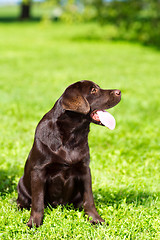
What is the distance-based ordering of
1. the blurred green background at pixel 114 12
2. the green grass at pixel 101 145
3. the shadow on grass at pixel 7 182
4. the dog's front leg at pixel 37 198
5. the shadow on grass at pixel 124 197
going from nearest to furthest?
1. the dog's front leg at pixel 37 198
2. the green grass at pixel 101 145
3. the shadow on grass at pixel 124 197
4. the shadow on grass at pixel 7 182
5. the blurred green background at pixel 114 12

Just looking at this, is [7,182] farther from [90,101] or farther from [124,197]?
[90,101]

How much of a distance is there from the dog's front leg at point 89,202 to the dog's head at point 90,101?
519 millimetres

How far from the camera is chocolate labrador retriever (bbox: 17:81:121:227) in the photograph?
9.87 ft

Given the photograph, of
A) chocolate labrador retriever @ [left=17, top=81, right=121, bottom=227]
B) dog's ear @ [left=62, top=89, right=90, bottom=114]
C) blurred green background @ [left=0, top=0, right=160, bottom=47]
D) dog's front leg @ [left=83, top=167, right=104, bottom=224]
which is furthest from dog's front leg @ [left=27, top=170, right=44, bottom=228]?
blurred green background @ [left=0, top=0, right=160, bottom=47]

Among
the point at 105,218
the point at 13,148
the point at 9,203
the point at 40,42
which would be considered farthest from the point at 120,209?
the point at 40,42

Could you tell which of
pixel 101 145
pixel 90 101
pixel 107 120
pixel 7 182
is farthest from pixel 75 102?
pixel 101 145

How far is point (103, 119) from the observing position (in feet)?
10.0

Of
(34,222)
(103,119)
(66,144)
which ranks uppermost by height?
(103,119)

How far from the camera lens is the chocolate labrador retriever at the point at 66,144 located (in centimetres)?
301

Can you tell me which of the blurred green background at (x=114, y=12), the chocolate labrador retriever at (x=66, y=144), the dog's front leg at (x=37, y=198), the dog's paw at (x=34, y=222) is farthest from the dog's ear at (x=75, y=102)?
the blurred green background at (x=114, y=12)

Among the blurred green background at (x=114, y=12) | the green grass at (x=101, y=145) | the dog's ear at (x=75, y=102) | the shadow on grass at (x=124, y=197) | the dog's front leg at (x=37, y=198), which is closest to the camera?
the dog's ear at (x=75, y=102)

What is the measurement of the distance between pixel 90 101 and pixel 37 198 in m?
0.94

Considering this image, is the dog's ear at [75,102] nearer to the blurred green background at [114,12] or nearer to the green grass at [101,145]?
the green grass at [101,145]

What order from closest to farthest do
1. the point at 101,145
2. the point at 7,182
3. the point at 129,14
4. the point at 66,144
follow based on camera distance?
the point at 66,144
the point at 7,182
the point at 101,145
the point at 129,14
